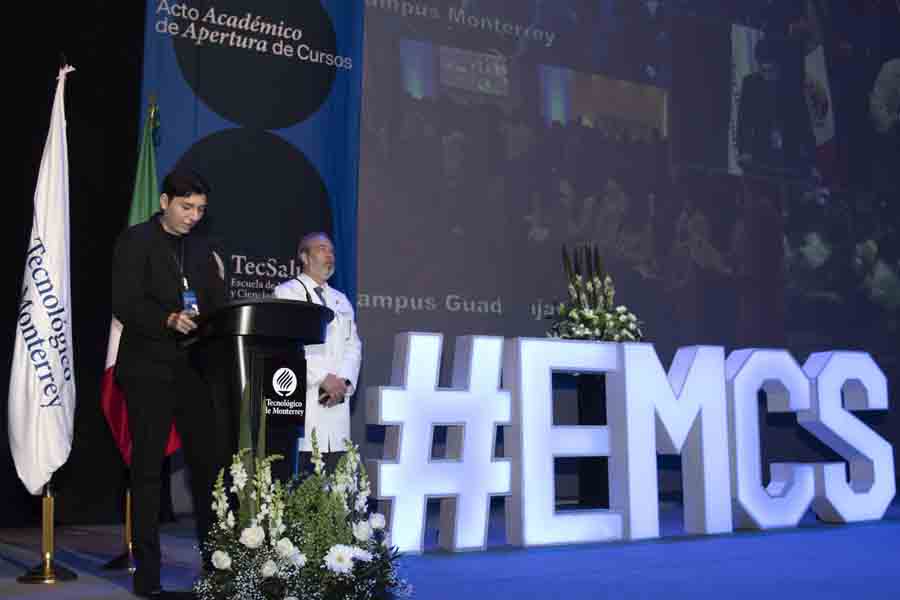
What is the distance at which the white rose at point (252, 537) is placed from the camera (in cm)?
279

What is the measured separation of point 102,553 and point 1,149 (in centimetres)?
231

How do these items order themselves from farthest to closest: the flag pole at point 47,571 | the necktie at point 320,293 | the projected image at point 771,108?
the projected image at point 771,108
the necktie at point 320,293
the flag pole at point 47,571

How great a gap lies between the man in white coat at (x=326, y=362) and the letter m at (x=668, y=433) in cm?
164

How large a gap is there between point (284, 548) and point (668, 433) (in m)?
3.20

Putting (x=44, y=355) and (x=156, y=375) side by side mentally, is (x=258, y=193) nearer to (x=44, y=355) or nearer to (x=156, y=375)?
(x=44, y=355)

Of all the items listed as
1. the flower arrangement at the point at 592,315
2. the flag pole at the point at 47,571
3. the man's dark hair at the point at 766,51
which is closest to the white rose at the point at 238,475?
the flag pole at the point at 47,571

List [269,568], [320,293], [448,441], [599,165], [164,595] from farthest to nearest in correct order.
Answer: [599,165] → [448,441] → [320,293] → [164,595] → [269,568]

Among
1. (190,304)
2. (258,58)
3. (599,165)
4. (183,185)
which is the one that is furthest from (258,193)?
(183,185)

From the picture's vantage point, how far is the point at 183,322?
3.09m

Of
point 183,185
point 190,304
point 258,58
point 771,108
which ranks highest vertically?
point 771,108

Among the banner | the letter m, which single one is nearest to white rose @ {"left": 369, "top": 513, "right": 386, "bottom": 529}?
the letter m

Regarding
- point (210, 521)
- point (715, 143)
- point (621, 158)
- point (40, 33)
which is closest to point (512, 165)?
point (621, 158)

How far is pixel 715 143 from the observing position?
780 cm

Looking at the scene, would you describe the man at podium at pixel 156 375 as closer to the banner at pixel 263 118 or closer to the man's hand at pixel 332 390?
the man's hand at pixel 332 390
